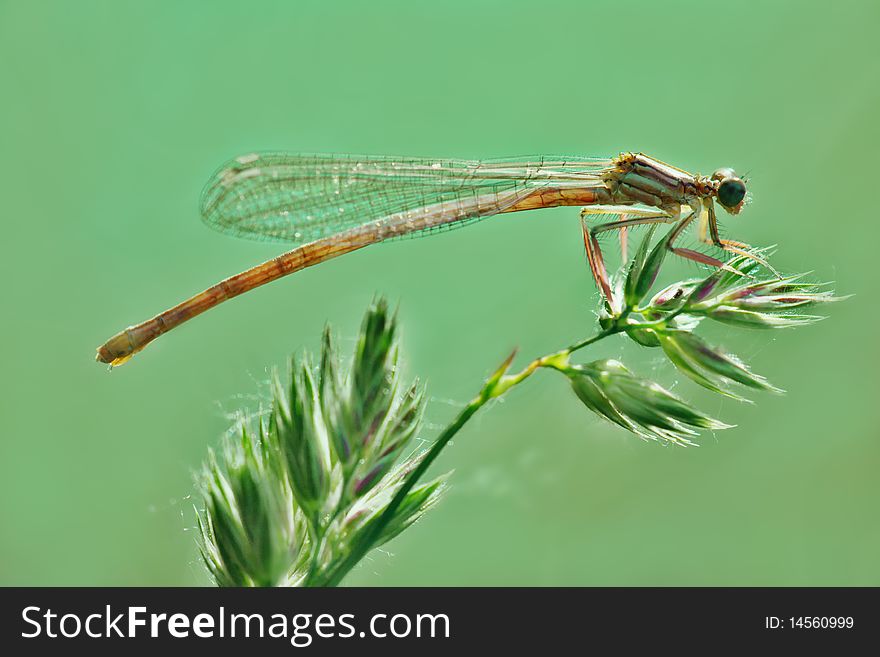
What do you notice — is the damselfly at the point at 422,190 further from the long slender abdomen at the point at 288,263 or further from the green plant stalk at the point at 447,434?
the green plant stalk at the point at 447,434

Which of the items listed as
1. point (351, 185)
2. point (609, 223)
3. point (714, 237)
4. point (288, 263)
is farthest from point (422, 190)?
point (714, 237)

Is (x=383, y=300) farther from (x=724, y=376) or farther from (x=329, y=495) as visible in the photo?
(x=724, y=376)

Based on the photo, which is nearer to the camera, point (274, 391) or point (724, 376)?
point (274, 391)

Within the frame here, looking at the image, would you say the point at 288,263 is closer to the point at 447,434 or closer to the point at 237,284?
the point at 237,284

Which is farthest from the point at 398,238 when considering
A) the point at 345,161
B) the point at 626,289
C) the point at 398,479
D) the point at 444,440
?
the point at 444,440

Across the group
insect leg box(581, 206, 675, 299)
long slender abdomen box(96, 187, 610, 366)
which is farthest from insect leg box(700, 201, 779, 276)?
long slender abdomen box(96, 187, 610, 366)

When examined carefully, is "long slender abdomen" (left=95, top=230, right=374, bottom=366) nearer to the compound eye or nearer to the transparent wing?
the transparent wing

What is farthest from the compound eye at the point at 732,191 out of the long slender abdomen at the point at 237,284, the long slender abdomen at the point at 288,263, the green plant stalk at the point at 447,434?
the green plant stalk at the point at 447,434
